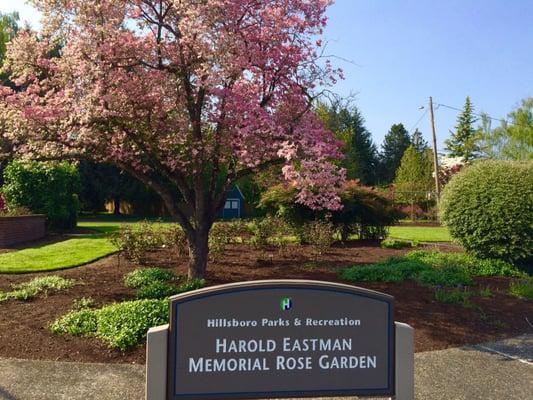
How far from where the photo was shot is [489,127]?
4084cm

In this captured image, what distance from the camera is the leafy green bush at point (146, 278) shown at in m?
8.28

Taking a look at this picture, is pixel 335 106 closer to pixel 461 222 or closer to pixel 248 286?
pixel 461 222

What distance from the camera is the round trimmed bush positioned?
10.9 metres

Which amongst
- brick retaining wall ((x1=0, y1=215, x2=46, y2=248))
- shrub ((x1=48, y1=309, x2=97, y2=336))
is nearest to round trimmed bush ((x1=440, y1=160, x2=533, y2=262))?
shrub ((x1=48, y1=309, x2=97, y2=336))

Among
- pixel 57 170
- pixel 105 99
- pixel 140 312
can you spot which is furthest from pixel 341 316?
pixel 57 170

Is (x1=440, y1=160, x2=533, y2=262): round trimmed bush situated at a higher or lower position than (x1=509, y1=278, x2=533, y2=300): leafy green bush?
higher

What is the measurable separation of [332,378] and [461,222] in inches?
366

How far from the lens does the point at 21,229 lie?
1480cm

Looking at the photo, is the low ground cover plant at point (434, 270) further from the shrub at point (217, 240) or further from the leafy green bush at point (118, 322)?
the leafy green bush at point (118, 322)

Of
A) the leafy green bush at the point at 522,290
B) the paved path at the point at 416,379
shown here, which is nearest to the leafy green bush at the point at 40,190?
the paved path at the point at 416,379

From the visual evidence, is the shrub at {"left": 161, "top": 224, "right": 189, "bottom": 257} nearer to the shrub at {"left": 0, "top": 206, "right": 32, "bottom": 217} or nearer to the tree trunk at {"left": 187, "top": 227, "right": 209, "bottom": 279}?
the tree trunk at {"left": 187, "top": 227, "right": 209, "bottom": 279}

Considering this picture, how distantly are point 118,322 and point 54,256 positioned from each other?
7063 millimetres

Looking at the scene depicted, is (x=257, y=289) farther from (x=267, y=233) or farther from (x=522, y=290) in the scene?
(x=267, y=233)

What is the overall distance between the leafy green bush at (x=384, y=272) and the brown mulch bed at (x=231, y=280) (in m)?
0.27
